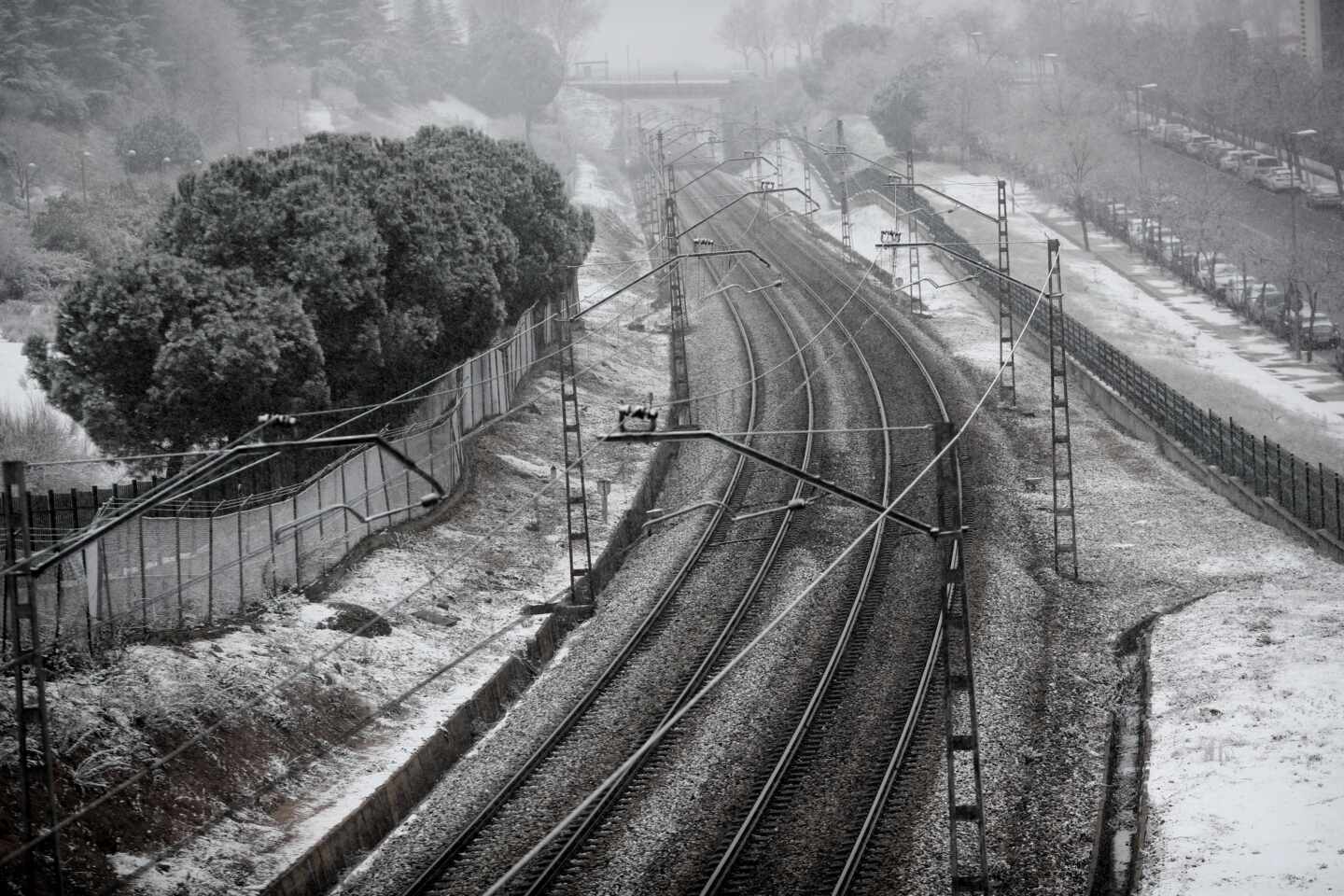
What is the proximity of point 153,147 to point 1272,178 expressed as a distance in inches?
2503

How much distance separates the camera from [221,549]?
26.2 meters

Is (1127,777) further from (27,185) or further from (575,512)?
(27,185)

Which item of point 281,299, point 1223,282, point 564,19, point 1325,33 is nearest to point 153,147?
point 281,299

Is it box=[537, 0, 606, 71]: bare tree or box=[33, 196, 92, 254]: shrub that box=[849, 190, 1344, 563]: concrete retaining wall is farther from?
box=[537, 0, 606, 71]: bare tree

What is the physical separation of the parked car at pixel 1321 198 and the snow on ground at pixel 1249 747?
6709cm

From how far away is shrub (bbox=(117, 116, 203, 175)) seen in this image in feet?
266

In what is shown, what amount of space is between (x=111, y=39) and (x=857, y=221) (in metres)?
46.9

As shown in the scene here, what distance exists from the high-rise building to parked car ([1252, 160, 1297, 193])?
3136cm

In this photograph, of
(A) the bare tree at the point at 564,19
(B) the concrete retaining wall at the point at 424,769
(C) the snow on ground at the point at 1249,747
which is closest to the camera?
(C) the snow on ground at the point at 1249,747

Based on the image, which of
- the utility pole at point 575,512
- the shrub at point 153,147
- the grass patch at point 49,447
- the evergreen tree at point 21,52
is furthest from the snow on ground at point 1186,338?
the evergreen tree at point 21,52

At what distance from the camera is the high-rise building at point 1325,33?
124m

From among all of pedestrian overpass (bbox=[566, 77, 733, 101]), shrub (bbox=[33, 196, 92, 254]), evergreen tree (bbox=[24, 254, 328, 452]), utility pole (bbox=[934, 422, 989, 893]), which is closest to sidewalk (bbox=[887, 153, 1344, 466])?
evergreen tree (bbox=[24, 254, 328, 452])

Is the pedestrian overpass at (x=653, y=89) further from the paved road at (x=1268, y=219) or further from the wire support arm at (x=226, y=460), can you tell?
the wire support arm at (x=226, y=460)

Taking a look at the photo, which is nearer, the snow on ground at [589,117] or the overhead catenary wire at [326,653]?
the overhead catenary wire at [326,653]
